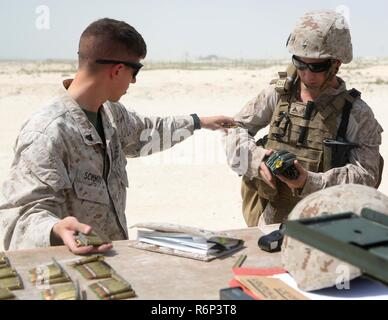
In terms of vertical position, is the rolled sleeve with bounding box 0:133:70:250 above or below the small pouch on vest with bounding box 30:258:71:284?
above

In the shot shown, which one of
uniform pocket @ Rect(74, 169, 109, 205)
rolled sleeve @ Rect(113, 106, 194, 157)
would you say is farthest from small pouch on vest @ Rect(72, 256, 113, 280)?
rolled sleeve @ Rect(113, 106, 194, 157)

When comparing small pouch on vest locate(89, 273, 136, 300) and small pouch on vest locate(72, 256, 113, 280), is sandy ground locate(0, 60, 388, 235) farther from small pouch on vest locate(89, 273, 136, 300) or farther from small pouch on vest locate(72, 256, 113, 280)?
small pouch on vest locate(89, 273, 136, 300)

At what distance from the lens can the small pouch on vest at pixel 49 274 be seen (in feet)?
8.40

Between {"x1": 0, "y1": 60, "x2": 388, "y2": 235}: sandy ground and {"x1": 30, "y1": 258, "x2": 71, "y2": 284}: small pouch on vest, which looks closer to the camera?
{"x1": 30, "y1": 258, "x2": 71, "y2": 284}: small pouch on vest

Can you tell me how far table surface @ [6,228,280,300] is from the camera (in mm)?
2477

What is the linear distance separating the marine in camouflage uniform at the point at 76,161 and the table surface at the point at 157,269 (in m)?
0.17

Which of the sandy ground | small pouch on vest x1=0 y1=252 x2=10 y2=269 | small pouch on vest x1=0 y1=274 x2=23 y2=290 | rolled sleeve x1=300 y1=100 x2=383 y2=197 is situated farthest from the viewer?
the sandy ground

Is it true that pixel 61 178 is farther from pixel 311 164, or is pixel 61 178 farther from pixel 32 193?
pixel 311 164

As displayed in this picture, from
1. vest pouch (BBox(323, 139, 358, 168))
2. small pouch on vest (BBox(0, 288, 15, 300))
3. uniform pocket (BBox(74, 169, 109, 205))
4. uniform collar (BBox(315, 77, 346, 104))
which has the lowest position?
small pouch on vest (BBox(0, 288, 15, 300))

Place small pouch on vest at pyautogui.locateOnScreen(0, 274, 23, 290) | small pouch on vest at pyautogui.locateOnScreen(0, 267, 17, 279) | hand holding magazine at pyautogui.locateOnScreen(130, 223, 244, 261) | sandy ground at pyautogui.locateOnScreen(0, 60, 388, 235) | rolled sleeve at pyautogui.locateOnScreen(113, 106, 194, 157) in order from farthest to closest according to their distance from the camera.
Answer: sandy ground at pyautogui.locateOnScreen(0, 60, 388, 235) → rolled sleeve at pyautogui.locateOnScreen(113, 106, 194, 157) → hand holding magazine at pyautogui.locateOnScreen(130, 223, 244, 261) → small pouch on vest at pyautogui.locateOnScreen(0, 267, 17, 279) → small pouch on vest at pyautogui.locateOnScreen(0, 274, 23, 290)

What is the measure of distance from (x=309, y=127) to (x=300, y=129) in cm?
6

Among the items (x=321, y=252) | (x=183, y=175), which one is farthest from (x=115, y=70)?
(x=183, y=175)

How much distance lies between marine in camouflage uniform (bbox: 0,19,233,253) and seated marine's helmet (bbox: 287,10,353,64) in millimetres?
1008
